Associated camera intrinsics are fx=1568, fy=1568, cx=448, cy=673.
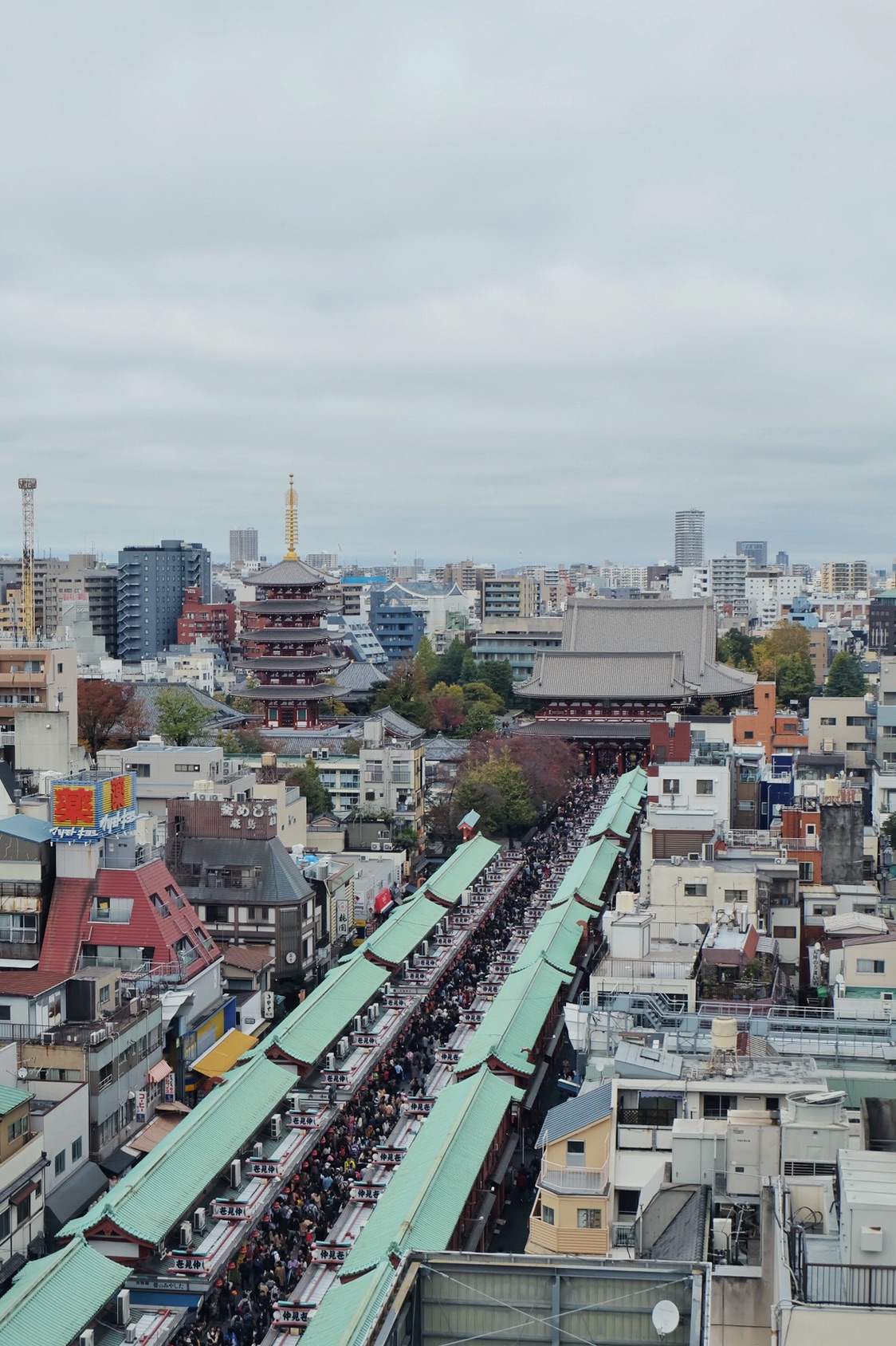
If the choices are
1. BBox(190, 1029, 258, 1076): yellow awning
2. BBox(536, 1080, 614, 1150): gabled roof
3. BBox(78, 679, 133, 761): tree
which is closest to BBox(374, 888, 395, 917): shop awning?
BBox(190, 1029, 258, 1076): yellow awning

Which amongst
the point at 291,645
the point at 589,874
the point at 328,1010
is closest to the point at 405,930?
the point at 589,874

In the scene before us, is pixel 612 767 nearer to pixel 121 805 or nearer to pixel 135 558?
pixel 121 805

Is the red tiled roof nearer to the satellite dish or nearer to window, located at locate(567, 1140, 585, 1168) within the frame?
window, located at locate(567, 1140, 585, 1168)

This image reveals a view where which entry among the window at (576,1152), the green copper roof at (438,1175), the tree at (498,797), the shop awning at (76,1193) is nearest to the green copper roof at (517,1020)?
the green copper roof at (438,1175)

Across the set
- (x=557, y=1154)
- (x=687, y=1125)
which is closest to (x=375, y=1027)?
(x=557, y=1154)

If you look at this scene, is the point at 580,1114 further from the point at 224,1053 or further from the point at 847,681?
the point at 847,681

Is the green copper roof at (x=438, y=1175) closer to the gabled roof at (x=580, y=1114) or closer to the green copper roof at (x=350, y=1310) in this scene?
the green copper roof at (x=350, y=1310)
